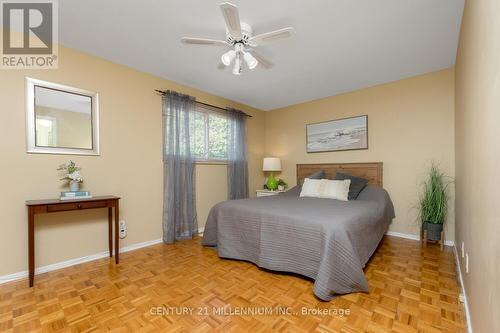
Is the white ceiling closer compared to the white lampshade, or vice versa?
the white ceiling

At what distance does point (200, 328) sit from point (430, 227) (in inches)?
118

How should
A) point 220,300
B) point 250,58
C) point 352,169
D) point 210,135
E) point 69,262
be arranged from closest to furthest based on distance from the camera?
point 220,300, point 250,58, point 69,262, point 352,169, point 210,135

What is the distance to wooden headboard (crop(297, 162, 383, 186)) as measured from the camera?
3557 mm

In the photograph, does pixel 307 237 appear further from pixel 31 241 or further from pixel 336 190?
pixel 31 241

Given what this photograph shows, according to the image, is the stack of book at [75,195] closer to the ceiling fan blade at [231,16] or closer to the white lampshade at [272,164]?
the ceiling fan blade at [231,16]

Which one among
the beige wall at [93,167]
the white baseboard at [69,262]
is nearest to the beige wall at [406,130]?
the beige wall at [93,167]

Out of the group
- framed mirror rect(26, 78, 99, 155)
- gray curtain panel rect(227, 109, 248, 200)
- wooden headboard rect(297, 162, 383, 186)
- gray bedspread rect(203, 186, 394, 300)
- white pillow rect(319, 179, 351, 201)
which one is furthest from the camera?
gray curtain panel rect(227, 109, 248, 200)

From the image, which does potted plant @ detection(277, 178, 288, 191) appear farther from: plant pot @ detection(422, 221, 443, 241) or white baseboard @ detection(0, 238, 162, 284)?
white baseboard @ detection(0, 238, 162, 284)

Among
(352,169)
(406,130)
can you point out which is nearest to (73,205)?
(352,169)

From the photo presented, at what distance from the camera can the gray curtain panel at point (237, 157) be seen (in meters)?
4.21

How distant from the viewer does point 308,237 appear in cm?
198

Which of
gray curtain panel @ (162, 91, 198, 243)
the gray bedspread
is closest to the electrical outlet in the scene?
gray curtain panel @ (162, 91, 198, 243)

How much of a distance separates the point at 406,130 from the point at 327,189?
4.77 ft

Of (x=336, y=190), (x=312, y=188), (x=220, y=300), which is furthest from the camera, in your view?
(x=312, y=188)
